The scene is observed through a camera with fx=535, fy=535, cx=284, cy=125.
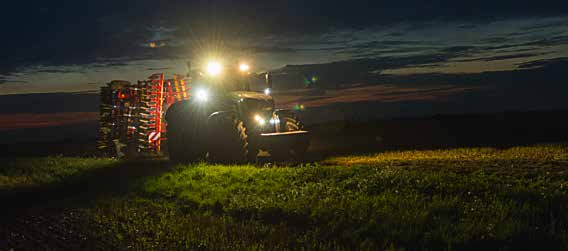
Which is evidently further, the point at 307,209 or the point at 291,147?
the point at 291,147

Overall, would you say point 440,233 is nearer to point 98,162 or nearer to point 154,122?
point 98,162

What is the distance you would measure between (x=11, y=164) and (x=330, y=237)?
47.3 ft

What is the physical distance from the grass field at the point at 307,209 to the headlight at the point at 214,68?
18.0ft

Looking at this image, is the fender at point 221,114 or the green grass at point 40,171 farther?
the fender at point 221,114

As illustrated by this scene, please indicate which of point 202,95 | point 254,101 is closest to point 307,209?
point 254,101

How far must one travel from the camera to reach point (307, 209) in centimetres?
938

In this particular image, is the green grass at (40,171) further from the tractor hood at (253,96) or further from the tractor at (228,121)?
the tractor hood at (253,96)

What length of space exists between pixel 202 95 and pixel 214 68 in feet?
3.65

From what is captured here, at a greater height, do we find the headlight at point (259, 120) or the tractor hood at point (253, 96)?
the tractor hood at point (253, 96)

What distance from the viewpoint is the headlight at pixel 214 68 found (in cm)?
1966

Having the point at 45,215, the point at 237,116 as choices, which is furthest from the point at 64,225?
the point at 237,116

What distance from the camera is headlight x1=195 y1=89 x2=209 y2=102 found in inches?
763

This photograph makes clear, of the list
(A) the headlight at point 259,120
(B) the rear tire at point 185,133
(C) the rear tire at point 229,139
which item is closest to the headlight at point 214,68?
(B) the rear tire at point 185,133

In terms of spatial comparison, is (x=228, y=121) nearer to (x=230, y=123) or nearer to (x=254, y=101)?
(x=230, y=123)
